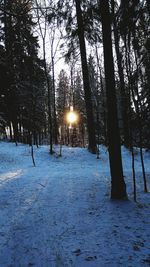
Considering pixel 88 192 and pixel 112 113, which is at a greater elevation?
pixel 112 113

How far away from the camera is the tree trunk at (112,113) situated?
7.29 m

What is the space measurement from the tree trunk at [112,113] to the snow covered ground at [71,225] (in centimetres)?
52

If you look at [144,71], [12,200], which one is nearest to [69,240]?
[12,200]

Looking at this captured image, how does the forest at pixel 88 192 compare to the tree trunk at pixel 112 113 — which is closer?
the forest at pixel 88 192

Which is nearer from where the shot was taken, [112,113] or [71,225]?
[71,225]

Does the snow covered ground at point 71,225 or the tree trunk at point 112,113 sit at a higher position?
the tree trunk at point 112,113

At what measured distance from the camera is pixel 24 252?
15.4 ft

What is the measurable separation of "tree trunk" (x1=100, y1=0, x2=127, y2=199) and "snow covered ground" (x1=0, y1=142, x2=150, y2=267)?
52 cm

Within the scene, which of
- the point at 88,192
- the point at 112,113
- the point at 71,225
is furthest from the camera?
the point at 88,192

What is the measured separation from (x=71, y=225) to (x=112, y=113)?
3.13m

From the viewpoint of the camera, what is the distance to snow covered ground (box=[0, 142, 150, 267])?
447 cm

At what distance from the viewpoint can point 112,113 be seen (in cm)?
726

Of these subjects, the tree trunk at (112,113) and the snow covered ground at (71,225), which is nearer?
the snow covered ground at (71,225)

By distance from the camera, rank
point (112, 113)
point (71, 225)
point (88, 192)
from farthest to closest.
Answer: point (88, 192) < point (112, 113) < point (71, 225)
